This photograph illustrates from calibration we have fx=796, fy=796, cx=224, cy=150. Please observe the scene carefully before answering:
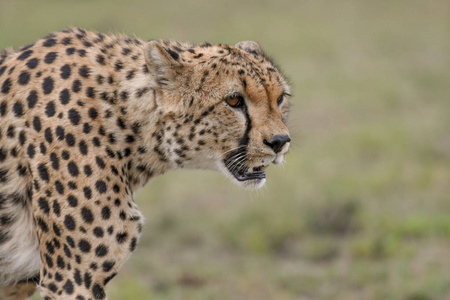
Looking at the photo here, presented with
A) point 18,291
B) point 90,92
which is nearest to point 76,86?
point 90,92

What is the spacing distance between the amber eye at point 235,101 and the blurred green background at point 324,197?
2214 millimetres

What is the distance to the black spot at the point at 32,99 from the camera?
3.10 m

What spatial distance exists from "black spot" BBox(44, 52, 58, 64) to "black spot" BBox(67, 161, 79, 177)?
456 millimetres

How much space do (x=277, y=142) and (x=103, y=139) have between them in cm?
67

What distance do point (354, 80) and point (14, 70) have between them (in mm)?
7903

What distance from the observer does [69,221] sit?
2.98 m

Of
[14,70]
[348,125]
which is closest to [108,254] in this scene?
[14,70]

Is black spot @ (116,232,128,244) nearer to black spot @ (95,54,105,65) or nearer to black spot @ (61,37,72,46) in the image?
black spot @ (95,54,105,65)

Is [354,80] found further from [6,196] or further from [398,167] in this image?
[6,196]

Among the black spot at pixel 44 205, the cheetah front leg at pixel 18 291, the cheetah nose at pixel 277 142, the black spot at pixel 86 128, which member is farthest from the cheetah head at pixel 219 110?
the cheetah front leg at pixel 18 291

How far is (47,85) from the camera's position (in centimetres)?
312

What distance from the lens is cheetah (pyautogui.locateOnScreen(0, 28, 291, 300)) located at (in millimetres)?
2992

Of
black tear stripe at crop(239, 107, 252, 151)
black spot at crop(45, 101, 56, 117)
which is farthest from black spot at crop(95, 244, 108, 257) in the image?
black tear stripe at crop(239, 107, 252, 151)

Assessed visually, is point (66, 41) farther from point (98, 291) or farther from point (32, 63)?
point (98, 291)
